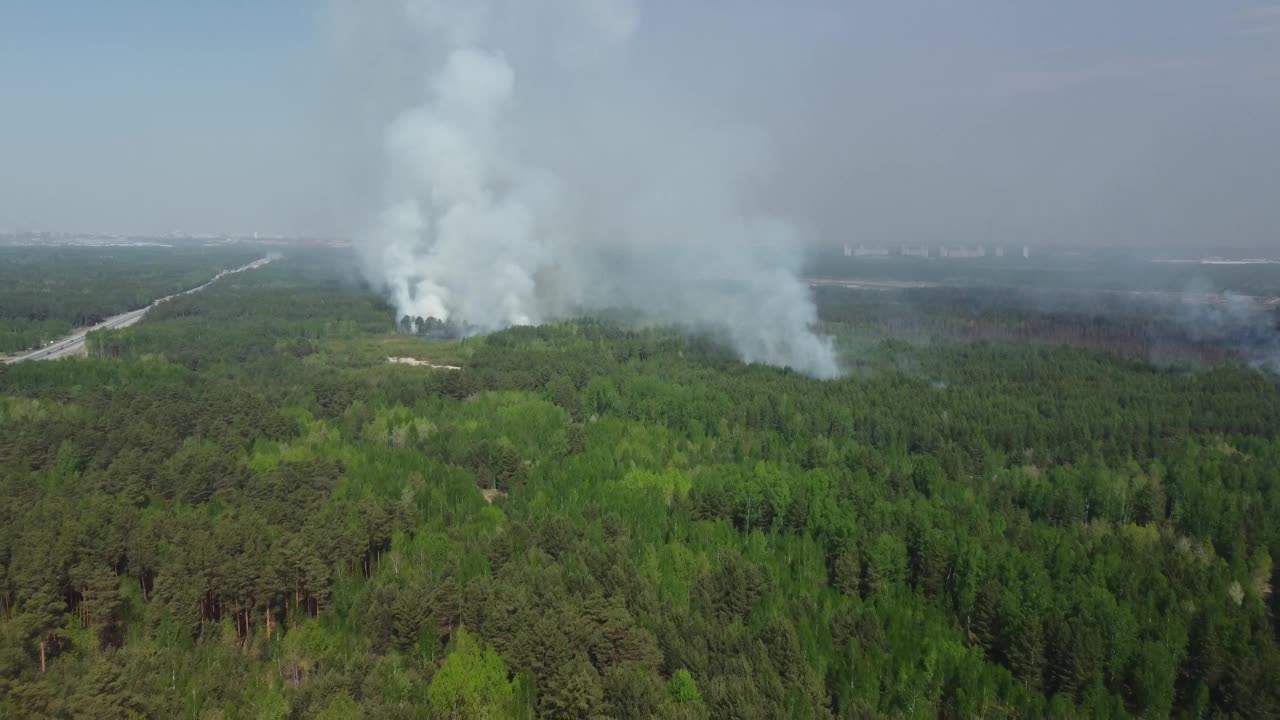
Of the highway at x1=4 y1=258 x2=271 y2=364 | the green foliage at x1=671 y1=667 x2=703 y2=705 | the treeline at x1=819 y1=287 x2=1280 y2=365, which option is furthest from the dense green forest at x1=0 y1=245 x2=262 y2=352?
the treeline at x1=819 y1=287 x2=1280 y2=365

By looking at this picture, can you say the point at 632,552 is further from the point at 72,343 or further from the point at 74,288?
the point at 74,288

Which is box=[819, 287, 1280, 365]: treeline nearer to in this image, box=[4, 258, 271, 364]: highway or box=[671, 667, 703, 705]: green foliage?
box=[671, 667, 703, 705]: green foliage

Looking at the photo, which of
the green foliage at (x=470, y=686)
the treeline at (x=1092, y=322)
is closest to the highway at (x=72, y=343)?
the green foliage at (x=470, y=686)

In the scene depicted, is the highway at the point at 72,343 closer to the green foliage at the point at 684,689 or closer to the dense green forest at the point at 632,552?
the dense green forest at the point at 632,552

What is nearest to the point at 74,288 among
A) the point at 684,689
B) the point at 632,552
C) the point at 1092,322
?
the point at 632,552

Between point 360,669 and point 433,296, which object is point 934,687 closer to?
point 360,669
